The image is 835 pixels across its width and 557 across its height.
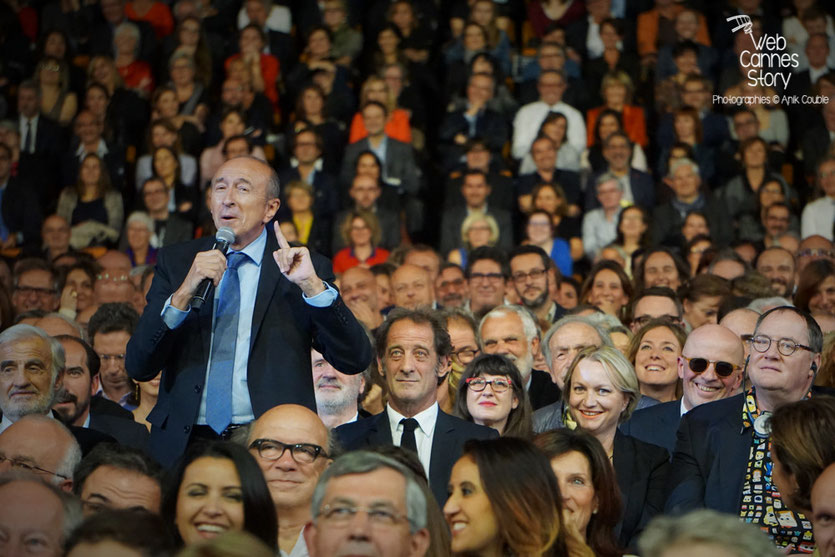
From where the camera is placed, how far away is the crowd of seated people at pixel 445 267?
3.93 m

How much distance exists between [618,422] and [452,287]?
10.3ft

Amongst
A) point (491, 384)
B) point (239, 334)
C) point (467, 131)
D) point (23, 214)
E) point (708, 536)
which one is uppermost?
point (467, 131)

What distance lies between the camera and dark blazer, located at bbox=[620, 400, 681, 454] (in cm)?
572

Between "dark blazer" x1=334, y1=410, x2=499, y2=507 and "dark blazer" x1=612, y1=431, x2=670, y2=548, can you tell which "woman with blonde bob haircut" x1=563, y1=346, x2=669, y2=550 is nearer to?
"dark blazer" x1=612, y1=431, x2=670, y2=548

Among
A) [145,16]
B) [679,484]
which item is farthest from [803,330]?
[145,16]

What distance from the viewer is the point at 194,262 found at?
13.8 ft

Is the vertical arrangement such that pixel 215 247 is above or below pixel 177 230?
below

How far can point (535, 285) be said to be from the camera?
8039 mm

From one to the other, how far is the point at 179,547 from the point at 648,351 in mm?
3030

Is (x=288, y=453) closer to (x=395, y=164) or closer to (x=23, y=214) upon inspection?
(x=395, y=164)

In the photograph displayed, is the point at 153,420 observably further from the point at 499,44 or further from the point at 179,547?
the point at 499,44

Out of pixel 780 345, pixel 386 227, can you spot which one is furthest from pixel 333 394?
pixel 386 227

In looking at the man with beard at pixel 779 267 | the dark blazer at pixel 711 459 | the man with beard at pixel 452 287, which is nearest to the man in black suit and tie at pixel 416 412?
the dark blazer at pixel 711 459

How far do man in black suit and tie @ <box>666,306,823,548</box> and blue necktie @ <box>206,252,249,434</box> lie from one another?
64.7 inches
